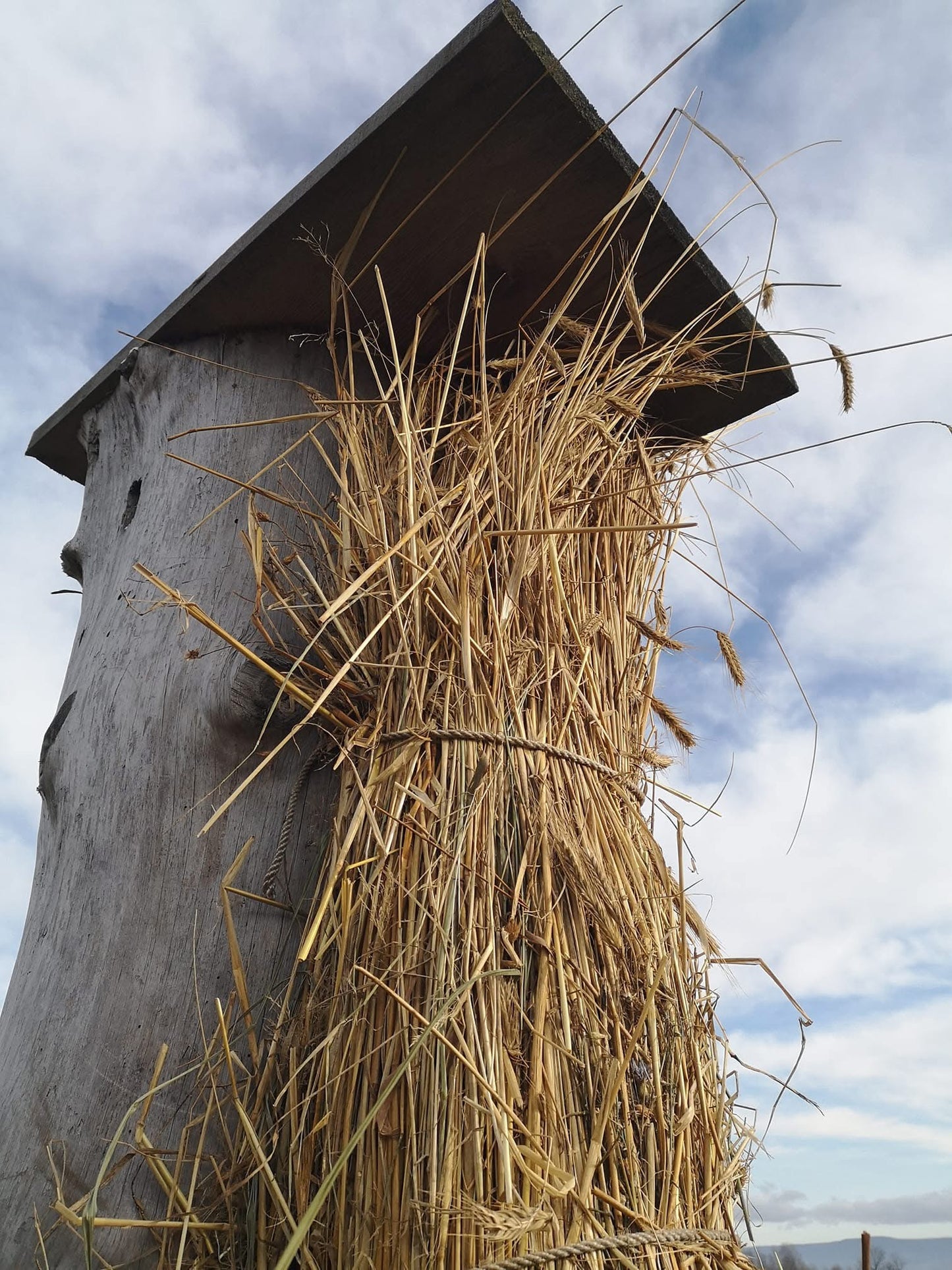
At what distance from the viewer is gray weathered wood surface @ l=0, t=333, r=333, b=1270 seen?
46.4 inches

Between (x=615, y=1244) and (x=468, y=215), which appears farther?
(x=468, y=215)

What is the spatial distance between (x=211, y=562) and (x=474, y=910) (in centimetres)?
72

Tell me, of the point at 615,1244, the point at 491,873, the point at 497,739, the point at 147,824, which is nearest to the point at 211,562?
the point at 147,824

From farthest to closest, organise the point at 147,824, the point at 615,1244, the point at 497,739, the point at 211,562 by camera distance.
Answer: the point at 211,562 → the point at 147,824 → the point at 497,739 → the point at 615,1244

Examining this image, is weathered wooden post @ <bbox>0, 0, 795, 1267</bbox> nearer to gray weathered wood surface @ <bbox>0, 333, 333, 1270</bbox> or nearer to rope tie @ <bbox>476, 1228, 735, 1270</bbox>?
gray weathered wood surface @ <bbox>0, 333, 333, 1270</bbox>

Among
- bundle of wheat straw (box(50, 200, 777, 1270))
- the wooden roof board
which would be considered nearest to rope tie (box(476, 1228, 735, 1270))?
bundle of wheat straw (box(50, 200, 777, 1270))

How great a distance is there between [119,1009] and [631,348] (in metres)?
1.22

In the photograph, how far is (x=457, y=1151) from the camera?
33.8 inches

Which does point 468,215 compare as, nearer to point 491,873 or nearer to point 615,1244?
point 491,873

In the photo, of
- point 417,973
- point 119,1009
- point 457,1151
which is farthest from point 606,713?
point 119,1009

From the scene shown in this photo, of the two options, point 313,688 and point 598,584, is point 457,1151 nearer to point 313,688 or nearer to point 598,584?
point 313,688

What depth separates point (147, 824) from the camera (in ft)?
4.36

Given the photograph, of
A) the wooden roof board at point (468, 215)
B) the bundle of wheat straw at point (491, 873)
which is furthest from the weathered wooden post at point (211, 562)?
the bundle of wheat straw at point (491, 873)

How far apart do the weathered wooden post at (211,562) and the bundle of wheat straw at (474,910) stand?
0.31 feet
